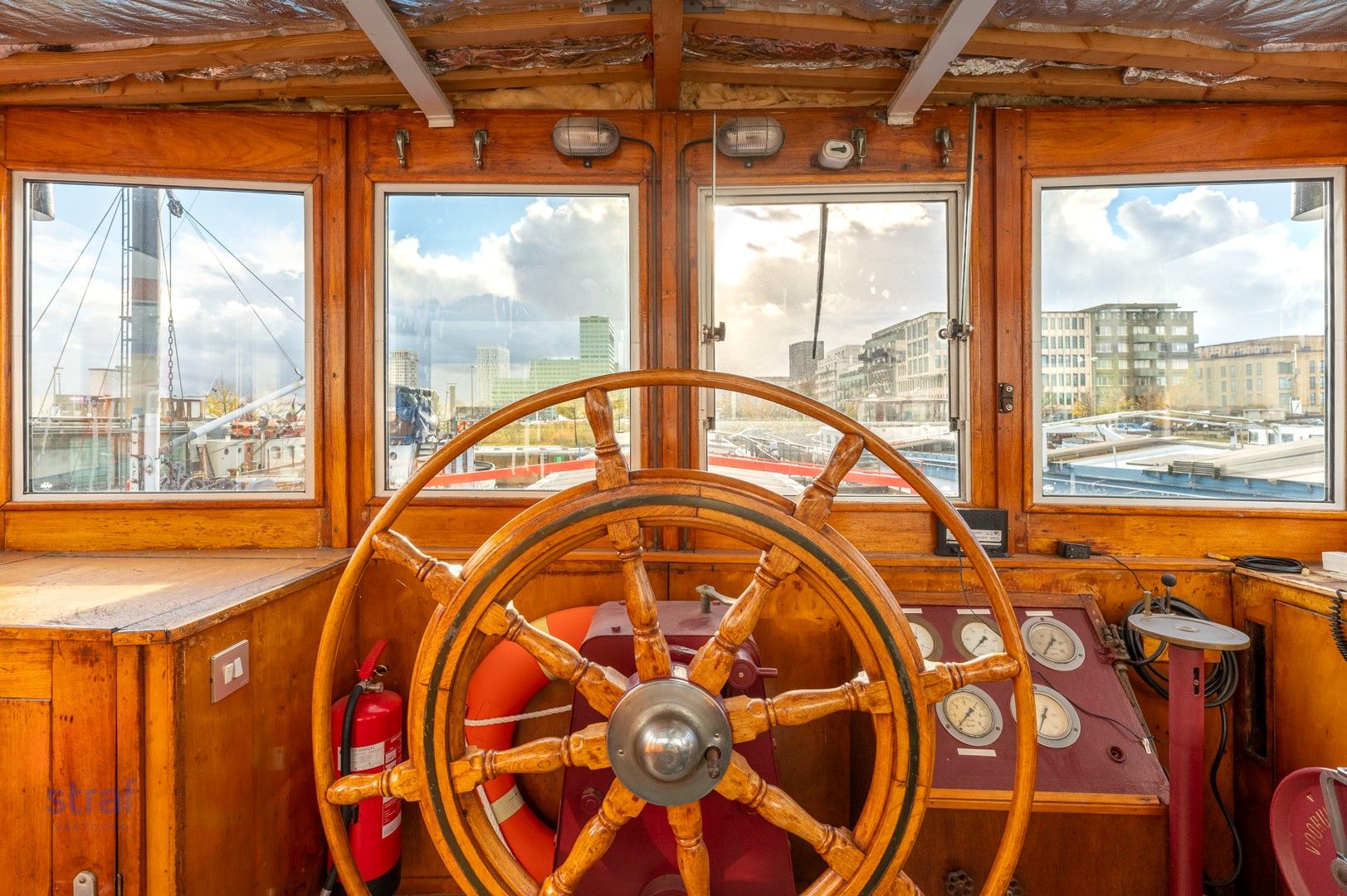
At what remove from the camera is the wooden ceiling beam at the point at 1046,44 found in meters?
1.57

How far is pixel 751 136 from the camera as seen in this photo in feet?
5.96

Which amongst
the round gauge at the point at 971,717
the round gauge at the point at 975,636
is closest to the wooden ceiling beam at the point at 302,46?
the round gauge at the point at 975,636

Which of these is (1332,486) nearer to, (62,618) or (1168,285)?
(1168,285)

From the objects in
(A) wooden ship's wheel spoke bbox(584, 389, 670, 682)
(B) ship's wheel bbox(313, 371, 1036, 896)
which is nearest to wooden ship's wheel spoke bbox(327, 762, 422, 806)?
(B) ship's wheel bbox(313, 371, 1036, 896)

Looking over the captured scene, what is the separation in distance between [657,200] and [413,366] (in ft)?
3.09

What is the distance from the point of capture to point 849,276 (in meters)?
1.95

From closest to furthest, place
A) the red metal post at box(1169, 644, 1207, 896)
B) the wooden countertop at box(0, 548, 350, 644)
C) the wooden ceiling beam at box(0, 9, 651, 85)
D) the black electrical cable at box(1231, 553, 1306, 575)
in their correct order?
the wooden countertop at box(0, 548, 350, 644), the red metal post at box(1169, 644, 1207, 896), the wooden ceiling beam at box(0, 9, 651, 85), the black electrical cable at box(1231, 553, 1306, 575)

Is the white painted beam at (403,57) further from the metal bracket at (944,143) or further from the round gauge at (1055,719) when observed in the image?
the round gauge at (1055,719)

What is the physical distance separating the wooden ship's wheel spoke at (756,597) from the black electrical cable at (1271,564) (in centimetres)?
157

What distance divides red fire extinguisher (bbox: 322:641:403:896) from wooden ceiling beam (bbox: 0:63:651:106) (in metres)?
1.63

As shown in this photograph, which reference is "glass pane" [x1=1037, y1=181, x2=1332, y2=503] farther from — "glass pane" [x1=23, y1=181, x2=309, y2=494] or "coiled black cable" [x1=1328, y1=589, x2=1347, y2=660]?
"glass pane" [x1=23, y1=181, x2=309, y2=494]

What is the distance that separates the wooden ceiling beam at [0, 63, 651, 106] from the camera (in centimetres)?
179

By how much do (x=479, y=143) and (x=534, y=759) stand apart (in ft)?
5.70

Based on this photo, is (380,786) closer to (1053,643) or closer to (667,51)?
(1053,643)
